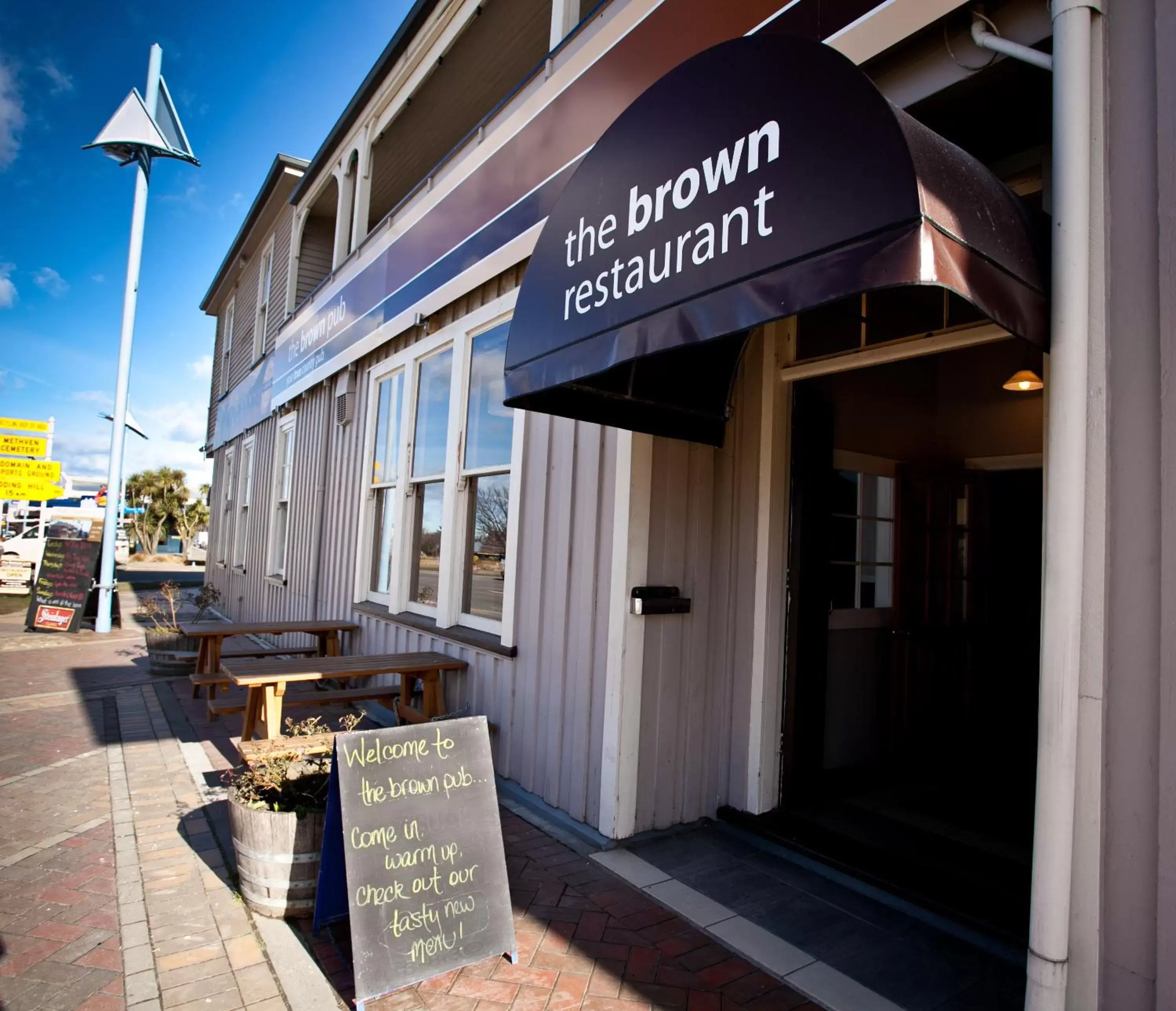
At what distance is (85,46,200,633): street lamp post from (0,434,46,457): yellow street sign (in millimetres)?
6168

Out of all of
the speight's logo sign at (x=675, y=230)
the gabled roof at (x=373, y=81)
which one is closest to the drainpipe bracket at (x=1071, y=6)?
the speight's logo sign at (x=675, y=230)

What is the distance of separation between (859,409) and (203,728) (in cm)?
539

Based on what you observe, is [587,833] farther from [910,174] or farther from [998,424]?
[998,424]

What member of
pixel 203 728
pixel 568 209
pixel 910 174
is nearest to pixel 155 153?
pixel 203 728

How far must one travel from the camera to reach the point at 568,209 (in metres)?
3.01

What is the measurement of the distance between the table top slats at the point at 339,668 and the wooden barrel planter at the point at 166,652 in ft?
9.52

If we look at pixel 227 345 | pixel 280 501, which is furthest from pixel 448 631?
pixel 227 345

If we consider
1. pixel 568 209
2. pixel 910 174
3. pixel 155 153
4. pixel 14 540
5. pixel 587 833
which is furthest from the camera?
pixel 14 540

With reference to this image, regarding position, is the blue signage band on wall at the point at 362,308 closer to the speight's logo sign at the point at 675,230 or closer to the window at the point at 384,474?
the window at the point at 384,474

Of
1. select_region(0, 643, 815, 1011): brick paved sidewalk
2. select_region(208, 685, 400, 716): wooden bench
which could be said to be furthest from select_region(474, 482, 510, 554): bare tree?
select_region(0, 643, 815, 1011): brick paved sidewalk

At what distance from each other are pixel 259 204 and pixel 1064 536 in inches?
541

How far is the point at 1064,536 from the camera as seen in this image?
6.43ft

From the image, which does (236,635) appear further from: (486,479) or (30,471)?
(30,471)

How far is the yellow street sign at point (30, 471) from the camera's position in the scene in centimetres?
1493
